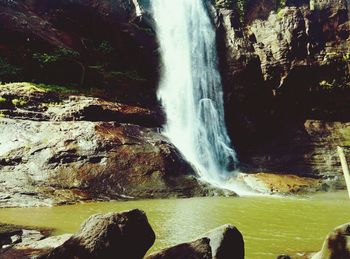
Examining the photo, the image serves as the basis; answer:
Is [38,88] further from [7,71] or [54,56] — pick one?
[54,56]

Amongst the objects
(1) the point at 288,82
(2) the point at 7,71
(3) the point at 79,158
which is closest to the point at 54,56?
(2) the point at 7,71

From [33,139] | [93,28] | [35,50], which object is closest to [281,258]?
[33,139]

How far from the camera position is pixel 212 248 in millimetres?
5367

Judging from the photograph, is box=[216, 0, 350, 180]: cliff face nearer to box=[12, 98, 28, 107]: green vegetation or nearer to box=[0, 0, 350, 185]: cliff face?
box=[0, 0, 350, 185]: cliff face

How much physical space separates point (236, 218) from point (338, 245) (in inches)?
183

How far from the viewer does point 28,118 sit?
1711cm

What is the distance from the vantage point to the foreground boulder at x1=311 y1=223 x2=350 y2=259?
5.30 metres

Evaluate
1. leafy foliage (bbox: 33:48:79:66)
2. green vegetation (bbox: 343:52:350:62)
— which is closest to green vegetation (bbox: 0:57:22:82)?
leafy foliage (bbox: 33:48:79:66)

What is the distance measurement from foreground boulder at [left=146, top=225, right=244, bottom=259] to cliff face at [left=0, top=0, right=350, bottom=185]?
16.1 m

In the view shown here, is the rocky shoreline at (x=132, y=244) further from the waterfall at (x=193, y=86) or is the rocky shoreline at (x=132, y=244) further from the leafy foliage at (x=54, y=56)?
the leafy foliage at (x=54, y=56)

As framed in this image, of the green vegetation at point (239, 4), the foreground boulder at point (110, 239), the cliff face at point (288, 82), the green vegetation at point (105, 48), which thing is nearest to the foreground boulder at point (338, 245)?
the foreground boulder at point (110, 239)

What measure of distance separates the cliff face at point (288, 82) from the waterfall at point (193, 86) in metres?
1.10

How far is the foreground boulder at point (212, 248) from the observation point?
5.09 meters

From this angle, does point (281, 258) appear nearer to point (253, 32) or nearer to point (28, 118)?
point (28, 118)
